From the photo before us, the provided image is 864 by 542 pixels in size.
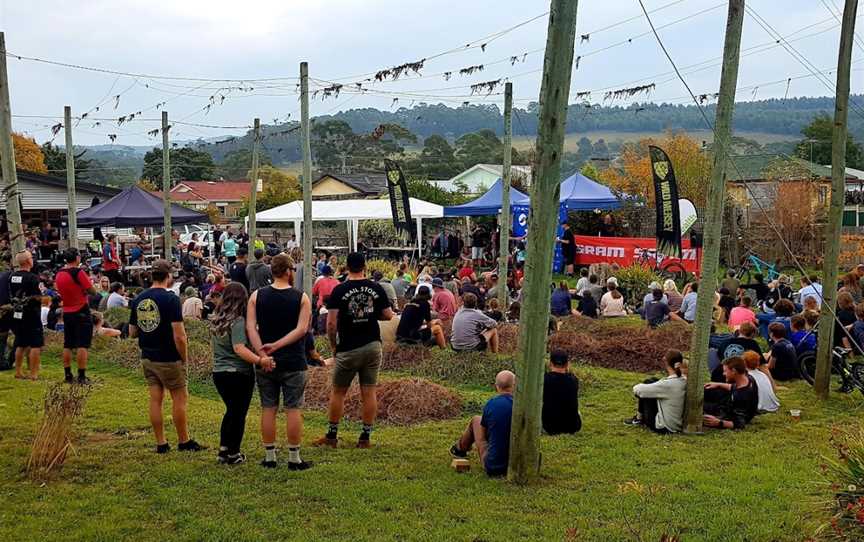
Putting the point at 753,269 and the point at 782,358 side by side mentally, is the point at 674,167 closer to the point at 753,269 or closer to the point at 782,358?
the point at 753,269

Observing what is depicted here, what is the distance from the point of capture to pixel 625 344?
14438 mm

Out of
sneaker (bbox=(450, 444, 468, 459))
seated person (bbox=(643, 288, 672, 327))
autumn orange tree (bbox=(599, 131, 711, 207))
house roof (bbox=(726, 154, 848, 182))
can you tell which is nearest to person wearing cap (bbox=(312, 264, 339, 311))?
seated person (bbox=(643, 288, 672, 327))

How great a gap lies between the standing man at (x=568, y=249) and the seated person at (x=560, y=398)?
59.0ft

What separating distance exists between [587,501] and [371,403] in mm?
2478

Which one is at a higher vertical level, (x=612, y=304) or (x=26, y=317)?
(x=26, y=317)

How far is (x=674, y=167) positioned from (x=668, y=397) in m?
32.8

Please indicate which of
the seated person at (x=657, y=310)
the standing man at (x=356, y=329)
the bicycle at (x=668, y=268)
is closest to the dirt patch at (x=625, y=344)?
the seated person at (x=657, y=310)

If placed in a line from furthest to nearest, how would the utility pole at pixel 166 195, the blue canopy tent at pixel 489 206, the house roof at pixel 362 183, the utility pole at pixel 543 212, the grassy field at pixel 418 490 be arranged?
the house roof at pixel 362 183
the blue canopy tent at pixel 489 206
the utility pole at pixel 166 195
the utility pole at pixel 543 212
the grassy field at pixel 418 490

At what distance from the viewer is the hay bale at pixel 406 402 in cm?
1007

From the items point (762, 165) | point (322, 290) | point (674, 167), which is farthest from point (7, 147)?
point (762, 165)

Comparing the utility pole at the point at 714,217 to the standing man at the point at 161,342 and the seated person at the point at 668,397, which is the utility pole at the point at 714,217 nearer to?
the seated person at the point at 668,397

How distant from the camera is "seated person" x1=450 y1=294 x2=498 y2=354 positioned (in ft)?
41.8

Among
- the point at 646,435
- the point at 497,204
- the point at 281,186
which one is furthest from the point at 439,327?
the point at 281,186

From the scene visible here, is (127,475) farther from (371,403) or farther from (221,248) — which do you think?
(221,248)
